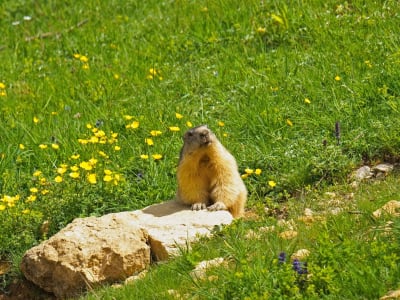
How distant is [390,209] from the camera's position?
6.07m

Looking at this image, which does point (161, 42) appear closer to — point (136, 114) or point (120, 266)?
point (136, 114)

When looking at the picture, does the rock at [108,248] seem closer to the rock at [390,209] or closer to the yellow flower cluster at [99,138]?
the rock at [390,209]

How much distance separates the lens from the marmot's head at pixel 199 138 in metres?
7.35

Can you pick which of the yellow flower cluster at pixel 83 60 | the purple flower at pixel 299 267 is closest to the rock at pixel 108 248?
the purple flower at pixel 299 267

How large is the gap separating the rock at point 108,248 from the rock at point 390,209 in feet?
4.32

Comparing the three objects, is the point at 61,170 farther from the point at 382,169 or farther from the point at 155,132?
the point at 382,169

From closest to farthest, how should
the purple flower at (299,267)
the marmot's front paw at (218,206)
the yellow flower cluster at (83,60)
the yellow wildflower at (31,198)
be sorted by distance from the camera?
the purple flower at (299,267), the marmot's front paw at (218,206), the yellow wildflower at (31,198), the yellow flower cluster at (83,60)

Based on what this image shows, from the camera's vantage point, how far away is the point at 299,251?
5.83m

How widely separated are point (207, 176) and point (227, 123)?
1.49 meters

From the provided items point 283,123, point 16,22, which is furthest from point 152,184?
point 16,22

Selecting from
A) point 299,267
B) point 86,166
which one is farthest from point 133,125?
point 299,267

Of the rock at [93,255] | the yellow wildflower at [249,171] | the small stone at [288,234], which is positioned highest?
the small stone at [288,234]

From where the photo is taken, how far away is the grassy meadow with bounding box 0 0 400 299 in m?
5.91

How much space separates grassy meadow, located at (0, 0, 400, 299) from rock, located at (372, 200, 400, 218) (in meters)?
0.10
